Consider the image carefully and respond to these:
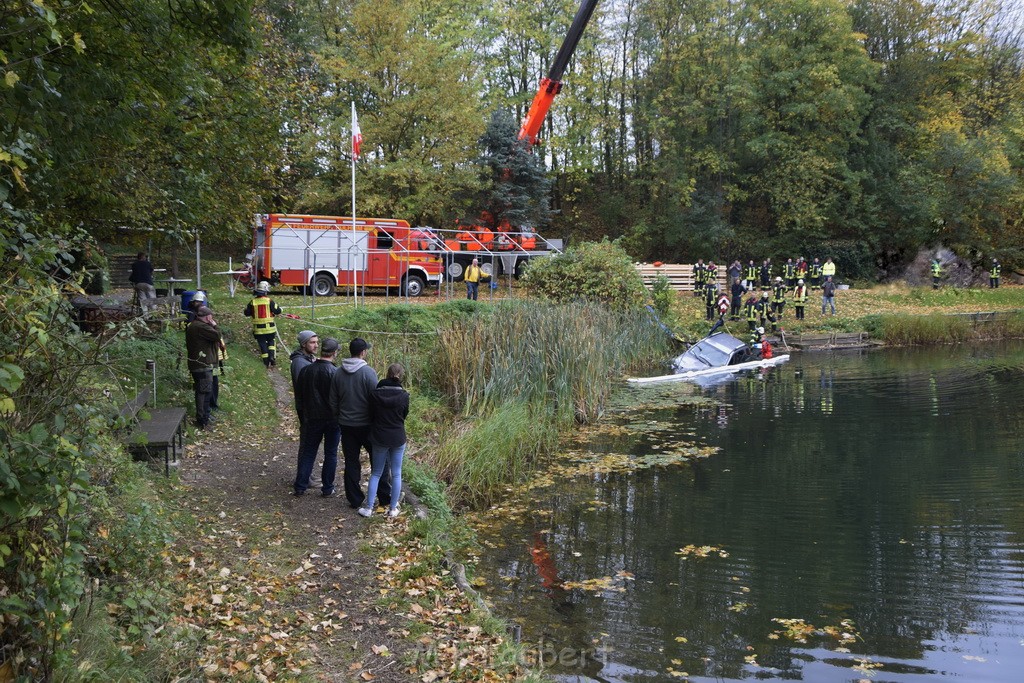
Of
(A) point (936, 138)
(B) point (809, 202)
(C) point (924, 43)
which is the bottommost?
(B) point (809, 202)

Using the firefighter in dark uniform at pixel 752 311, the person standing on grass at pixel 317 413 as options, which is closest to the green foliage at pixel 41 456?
the person standing on grass at pixel 317 413

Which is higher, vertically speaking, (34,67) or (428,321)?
(34,67)

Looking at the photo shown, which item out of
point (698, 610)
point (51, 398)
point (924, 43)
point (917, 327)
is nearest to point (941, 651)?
point (698, 610)

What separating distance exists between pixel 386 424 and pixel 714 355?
18.3m

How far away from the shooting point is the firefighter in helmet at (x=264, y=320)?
16.5 metres

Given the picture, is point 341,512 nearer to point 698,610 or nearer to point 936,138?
point 698,610

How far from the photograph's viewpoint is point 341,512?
9578 mm

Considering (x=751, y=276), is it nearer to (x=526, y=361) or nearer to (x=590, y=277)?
(x=590, y=277)

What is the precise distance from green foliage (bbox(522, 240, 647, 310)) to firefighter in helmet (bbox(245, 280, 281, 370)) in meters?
11.5

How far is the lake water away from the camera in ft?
25.6

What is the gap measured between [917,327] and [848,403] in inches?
551

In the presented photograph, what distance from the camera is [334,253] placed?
2716 centimetres

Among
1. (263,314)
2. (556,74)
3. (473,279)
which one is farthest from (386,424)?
(556,74)

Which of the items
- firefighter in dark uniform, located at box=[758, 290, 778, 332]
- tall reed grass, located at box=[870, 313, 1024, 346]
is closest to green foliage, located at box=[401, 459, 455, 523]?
firefighter in dark uniform, located at box=[758, 290, 778, 332]
